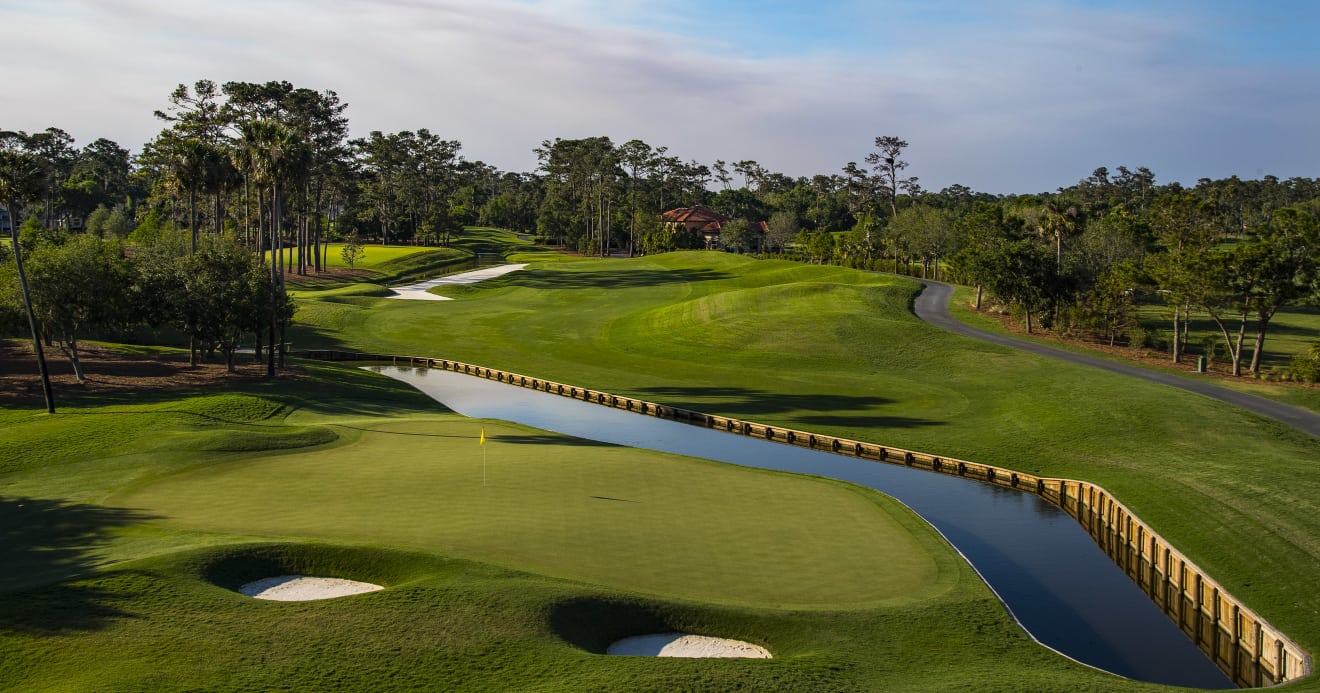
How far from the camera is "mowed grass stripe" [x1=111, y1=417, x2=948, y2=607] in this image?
77.1 feet

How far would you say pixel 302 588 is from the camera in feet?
69.4

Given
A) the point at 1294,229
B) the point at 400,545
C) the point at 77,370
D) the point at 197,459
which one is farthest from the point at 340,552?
the point at 1294,229

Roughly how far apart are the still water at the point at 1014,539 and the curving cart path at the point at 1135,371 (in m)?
16.6

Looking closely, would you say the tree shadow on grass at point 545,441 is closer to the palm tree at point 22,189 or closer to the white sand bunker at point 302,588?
the white sand bunker at point 302,588

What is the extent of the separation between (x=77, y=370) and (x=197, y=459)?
18084 mm

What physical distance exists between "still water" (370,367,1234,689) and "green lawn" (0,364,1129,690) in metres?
2.54

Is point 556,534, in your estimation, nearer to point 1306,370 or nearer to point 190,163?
point 1306,370

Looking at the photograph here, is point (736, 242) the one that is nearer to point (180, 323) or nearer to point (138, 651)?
point (180, 323)

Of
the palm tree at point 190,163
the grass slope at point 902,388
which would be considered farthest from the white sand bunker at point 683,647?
the palm tree at point 190,163

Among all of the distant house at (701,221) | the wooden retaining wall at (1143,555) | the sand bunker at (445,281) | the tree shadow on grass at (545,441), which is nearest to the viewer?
the wooden retaining wall at (1143,555)

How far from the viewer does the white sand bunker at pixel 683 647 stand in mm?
19266

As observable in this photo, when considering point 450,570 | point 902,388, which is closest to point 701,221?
point 902,388

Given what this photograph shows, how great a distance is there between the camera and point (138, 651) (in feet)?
54.1

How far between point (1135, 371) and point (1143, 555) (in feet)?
94.7
